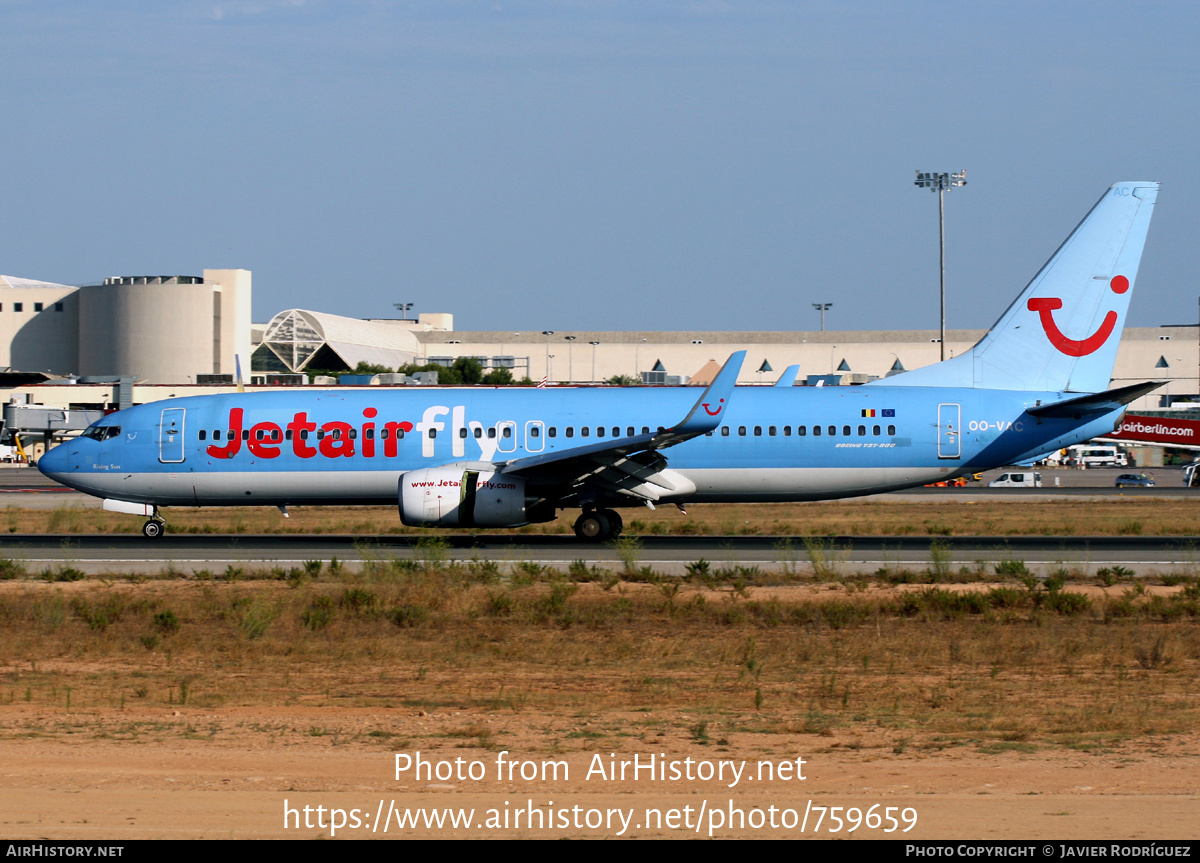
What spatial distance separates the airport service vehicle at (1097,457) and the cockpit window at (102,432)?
73447mm

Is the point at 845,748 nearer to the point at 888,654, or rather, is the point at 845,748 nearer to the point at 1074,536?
the point at 888,654

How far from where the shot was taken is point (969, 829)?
7078mm

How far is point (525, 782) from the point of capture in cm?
838

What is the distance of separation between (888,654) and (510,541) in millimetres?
14506

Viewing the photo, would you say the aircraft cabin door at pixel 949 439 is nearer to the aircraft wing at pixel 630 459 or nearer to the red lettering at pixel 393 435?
the aircraft wing at pixel 630 459

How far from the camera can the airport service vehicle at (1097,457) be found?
85875 millimetres

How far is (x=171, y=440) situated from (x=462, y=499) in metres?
7.91

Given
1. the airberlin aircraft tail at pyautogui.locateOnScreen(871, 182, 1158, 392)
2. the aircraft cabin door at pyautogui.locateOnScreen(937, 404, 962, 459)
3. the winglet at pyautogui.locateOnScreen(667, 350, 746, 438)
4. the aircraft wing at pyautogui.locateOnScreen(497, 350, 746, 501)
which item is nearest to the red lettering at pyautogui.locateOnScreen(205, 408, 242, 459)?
the aircraft wing at pyautogui.locateOnScreen(497, 350, 746, 501)

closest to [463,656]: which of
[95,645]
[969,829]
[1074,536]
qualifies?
[95,645]

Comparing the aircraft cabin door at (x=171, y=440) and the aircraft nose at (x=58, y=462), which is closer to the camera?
the aircraft cabin door at (x=171, y=440)

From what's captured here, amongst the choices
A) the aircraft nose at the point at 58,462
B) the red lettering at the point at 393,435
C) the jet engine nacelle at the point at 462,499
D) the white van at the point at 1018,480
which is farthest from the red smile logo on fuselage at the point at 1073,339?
the white van at the point at 1018,480

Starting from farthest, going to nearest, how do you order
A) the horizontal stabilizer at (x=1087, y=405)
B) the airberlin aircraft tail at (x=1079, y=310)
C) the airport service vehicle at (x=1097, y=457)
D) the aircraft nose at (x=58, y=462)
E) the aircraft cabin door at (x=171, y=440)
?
the airport service vehicle at (x=1097, y=457)
the airberlin aircraft tail at (x=1079, y=310)
the aircraft nose at (x=58, y=462)
the aircraft cabin door at (x=171, y=440)
the horizontal stabilizer at (x=1087, y=405)

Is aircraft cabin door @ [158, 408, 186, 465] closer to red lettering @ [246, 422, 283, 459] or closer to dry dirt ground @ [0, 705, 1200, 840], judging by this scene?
red lettering @ [246, 422, 283, 459]

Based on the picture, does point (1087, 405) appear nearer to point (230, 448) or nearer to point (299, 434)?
point (299, 434)
